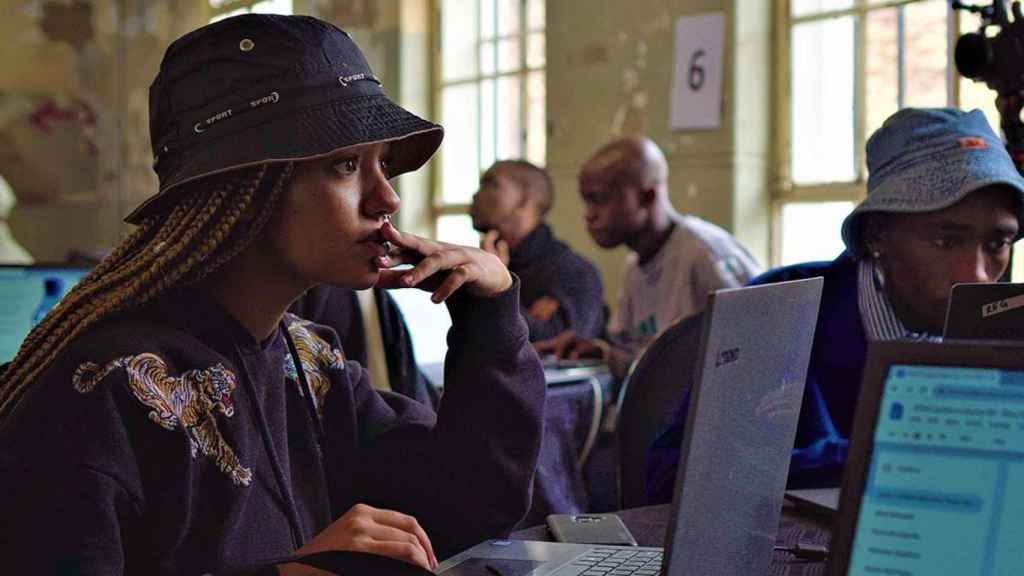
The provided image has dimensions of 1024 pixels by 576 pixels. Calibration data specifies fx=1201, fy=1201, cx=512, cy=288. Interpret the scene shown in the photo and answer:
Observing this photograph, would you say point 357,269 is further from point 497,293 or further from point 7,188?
point 7,188

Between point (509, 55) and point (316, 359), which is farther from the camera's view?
point (509, 55)

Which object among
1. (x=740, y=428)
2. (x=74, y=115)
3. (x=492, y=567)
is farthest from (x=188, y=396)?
(x=74, y=115)

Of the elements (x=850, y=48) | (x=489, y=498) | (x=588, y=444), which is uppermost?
(x=850, y=48)

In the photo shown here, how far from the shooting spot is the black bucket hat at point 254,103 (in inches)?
47.0

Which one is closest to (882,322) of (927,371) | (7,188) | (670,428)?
(670,428)

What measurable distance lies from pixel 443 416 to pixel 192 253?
0.45 meters

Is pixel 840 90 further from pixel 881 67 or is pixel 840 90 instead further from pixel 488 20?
pixel 488 20

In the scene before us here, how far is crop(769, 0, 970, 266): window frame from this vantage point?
456cm

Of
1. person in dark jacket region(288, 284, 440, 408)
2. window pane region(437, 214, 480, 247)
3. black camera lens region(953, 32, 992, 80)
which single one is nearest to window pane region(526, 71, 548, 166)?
window pane region(437, 214, 480, 247)

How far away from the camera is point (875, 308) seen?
1860 millimetres

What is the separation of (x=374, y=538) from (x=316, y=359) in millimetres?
379

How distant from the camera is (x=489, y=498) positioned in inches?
58.7

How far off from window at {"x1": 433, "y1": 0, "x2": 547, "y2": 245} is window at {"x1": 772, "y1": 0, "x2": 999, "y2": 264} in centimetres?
149

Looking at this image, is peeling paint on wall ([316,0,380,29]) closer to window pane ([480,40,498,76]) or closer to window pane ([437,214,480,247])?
window pane ([480,40,498,76])
